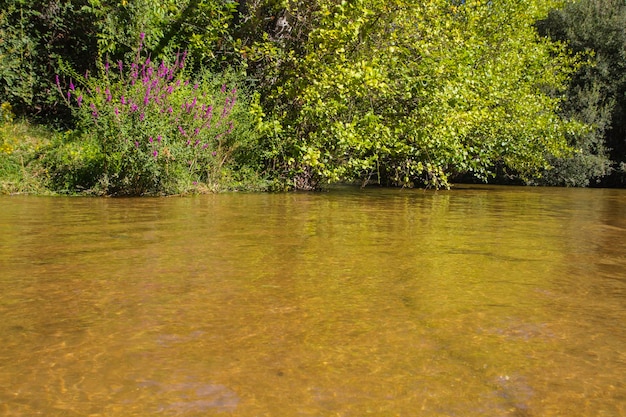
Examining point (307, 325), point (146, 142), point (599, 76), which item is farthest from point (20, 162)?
point (599, 76)

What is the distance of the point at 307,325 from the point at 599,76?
2511cm

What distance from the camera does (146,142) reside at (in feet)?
28.3

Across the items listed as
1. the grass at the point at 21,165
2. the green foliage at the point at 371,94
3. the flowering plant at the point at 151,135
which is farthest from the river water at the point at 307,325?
the green foliage at the point at 371,94

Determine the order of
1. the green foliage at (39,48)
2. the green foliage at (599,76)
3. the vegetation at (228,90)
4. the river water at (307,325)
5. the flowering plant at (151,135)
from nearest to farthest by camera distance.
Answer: the river water at (307,325), the flowering plant at (151,135), the vegetation at (228,90), the green foliage at (39,48), the green foliage at (599,76)

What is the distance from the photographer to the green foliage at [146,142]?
28.5 feet

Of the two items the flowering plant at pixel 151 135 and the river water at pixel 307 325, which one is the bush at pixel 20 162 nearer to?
the flowering plant at pixel 151 135

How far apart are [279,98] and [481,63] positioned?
23.0 feet

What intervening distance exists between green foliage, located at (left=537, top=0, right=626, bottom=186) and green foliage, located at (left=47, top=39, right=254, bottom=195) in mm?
16687

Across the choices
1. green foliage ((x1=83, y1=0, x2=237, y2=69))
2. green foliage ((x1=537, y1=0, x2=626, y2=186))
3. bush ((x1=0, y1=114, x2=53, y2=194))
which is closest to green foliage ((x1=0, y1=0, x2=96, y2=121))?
green foliage ((x1=83, y1=0, x2=237, y2=69))

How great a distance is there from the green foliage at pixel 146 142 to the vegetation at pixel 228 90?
30 millimetres

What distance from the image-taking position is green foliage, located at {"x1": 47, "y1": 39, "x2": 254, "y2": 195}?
28.5 ft

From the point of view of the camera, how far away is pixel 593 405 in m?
1.71

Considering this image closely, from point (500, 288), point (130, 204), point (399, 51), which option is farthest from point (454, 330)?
point (399, 51)

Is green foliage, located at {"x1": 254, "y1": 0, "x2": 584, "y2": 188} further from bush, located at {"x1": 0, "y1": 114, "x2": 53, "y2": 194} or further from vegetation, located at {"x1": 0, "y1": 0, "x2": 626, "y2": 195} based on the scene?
bush, located at {"x1": 0, "y1": 114, "x2": 53, "y2": 194}
